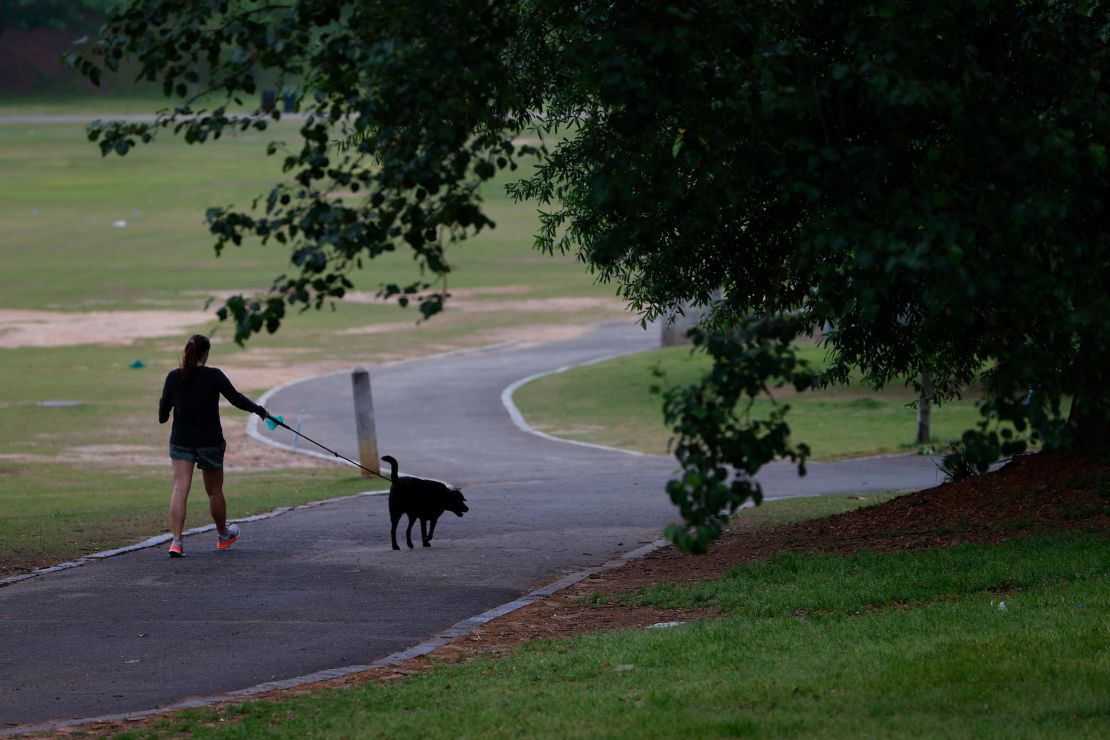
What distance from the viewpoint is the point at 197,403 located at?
40.1ft

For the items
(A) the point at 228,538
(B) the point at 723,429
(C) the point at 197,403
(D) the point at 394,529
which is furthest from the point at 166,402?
(B) the point at 723,429

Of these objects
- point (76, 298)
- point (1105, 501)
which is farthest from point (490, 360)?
point (1105, 501)

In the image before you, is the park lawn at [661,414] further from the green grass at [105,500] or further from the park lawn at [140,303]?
the park lawn at [140,303]

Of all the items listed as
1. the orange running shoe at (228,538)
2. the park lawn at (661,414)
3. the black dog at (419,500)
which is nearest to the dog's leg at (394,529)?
the black dog at (419,500)

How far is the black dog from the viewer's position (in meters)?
12.5

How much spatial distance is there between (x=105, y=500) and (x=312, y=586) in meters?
8.41

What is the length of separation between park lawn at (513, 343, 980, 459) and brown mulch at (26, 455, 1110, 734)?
9401 millimetres

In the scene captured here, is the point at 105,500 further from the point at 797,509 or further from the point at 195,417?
the point at 797,509

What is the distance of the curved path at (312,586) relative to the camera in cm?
850

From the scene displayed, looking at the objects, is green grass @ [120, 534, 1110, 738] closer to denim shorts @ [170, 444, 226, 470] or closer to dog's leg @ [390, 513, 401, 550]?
dog's leg @ [390, 513, 401, 550]

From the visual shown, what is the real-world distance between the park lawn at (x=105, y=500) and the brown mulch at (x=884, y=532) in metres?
4.84

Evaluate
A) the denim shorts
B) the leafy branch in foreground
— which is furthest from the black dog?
the leafy branch in foreground

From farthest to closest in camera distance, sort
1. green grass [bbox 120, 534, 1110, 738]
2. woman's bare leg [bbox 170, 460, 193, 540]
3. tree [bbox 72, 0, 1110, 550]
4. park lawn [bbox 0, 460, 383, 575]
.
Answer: park lawn [bbox 0, 460, 383, 575]
woman's bare leg [bbox 170, 460, 193, 540]
green grass [bbox 120, 534, 1110, 738]
tree [bbox 72, 0, 1110, 550]

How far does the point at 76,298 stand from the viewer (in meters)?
50.9
